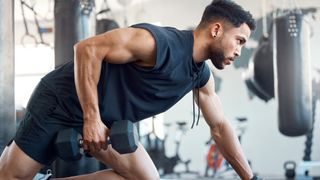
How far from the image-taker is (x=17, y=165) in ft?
6.12

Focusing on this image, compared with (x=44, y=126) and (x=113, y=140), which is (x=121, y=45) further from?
(x=44, y=126)

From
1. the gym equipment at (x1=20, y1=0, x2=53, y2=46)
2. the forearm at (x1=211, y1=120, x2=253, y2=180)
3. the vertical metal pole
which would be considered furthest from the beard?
the gym equipment at (x1=20, y1=0, x2=53, y2=46)

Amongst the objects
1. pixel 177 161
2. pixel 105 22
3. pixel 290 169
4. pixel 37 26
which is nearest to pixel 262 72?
pixel 290 169

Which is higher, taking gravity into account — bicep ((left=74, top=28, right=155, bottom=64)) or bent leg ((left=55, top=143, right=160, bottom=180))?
bicep ((left=74, top=28, right=155, bottom=64))

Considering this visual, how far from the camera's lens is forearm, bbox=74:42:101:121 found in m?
1.67

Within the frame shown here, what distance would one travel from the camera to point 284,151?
4281 millimetres

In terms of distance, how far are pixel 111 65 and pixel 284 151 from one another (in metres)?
2.91

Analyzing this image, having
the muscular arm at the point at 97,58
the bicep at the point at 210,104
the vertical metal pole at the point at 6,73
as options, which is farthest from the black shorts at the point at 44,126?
the vertical metal pole at the point at 6,73

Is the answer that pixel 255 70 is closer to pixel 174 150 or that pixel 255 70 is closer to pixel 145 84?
pixel 174 150

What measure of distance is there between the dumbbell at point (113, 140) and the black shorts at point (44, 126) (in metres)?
0.09

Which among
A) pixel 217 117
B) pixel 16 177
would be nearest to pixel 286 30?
pixel 217 117

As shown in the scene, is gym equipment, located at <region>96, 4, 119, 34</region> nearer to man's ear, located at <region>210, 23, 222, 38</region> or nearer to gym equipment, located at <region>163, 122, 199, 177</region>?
gym equipment, located at <region>163, 122, 199, 177</region>

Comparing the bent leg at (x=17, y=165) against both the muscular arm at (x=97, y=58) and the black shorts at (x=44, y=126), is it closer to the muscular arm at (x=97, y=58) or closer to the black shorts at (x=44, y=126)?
the black shorts at (x=44, y=126)

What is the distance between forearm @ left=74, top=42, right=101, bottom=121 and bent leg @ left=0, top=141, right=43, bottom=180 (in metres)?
0.39
